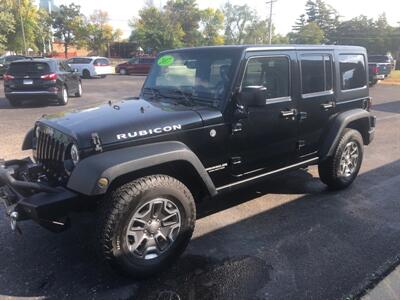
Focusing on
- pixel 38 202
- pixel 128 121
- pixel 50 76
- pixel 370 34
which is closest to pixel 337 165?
pixel 128 121

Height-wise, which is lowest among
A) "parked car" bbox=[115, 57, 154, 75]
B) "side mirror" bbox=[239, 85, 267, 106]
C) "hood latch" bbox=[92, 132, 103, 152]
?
"parked car" bbox=[115, 57, 154, 75]

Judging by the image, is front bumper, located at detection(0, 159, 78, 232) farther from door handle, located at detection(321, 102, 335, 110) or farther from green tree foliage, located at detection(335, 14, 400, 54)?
green tree foliage, located at detection(335, 14, 400, 54)

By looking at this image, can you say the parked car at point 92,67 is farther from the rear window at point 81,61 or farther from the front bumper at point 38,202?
the front bumper at point 38,202

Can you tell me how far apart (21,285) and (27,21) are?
45051 millimetres

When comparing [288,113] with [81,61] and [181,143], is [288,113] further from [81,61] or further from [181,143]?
[81,61]

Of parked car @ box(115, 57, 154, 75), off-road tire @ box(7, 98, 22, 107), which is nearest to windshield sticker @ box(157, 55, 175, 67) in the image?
off-road tire @ box(7, 98, 22, 107)

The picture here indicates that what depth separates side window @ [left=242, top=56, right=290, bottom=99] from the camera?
410 centimetres

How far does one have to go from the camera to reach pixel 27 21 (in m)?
42.5

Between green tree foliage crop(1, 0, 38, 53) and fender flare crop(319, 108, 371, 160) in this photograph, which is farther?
green tree foliage crop(1, 0, 38, 53)

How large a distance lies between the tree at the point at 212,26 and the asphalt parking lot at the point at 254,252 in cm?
6764

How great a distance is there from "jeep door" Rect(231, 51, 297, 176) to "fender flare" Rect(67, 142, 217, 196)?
76 cm

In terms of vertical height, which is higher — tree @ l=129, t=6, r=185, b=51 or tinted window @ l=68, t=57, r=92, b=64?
tree @ l=129, t=6, r=185, b=51

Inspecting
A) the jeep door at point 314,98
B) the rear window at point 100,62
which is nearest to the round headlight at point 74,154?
the jeep door at point 314,98

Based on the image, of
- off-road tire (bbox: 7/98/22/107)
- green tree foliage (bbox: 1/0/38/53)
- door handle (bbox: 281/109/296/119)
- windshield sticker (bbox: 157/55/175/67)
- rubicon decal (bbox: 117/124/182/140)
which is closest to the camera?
rubicon decal (bbox: 117/124/182/140)
